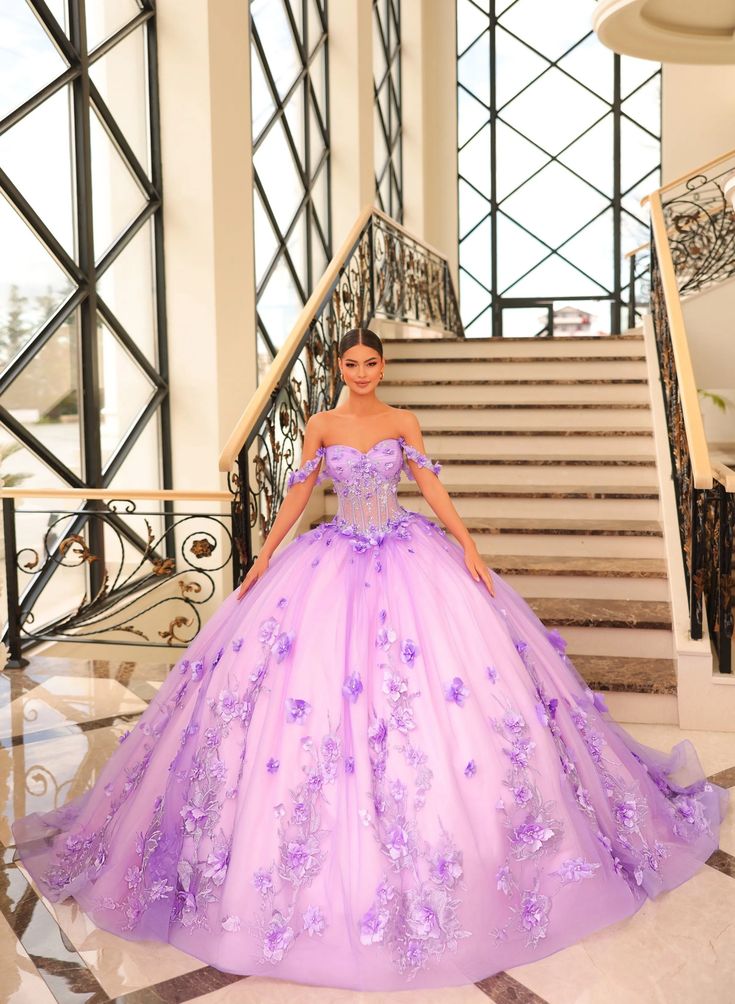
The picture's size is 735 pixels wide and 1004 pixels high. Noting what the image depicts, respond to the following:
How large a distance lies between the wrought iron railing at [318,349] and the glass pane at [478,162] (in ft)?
9.92

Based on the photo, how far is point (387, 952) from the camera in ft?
6.84

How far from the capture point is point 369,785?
220cm

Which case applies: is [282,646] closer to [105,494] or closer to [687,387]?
[105,494]

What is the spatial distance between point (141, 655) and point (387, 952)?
4131mm

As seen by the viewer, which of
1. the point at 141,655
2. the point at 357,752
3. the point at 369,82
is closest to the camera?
the point at 357,752

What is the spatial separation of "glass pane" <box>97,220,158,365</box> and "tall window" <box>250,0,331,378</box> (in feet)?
4.85

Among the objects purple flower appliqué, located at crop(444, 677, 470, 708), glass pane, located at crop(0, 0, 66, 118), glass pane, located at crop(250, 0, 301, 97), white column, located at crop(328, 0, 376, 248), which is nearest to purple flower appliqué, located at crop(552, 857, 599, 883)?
purple flower appliqué, located at crop(444, 677, 470, 708)

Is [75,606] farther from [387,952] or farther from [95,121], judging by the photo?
[387,952]

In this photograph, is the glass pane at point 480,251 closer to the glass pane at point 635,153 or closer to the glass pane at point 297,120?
the glass pane at point 635,153

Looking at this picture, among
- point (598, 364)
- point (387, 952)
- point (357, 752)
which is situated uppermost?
point (598, 364)

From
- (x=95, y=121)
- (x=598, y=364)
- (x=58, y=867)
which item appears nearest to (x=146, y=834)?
(x=58, y=867)

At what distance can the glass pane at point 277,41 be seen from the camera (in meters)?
7.21

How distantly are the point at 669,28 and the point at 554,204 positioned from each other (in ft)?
25.3

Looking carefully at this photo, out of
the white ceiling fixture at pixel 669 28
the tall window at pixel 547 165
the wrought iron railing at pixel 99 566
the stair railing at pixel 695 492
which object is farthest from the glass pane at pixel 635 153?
the wrought iron railing at pixel 99 566
